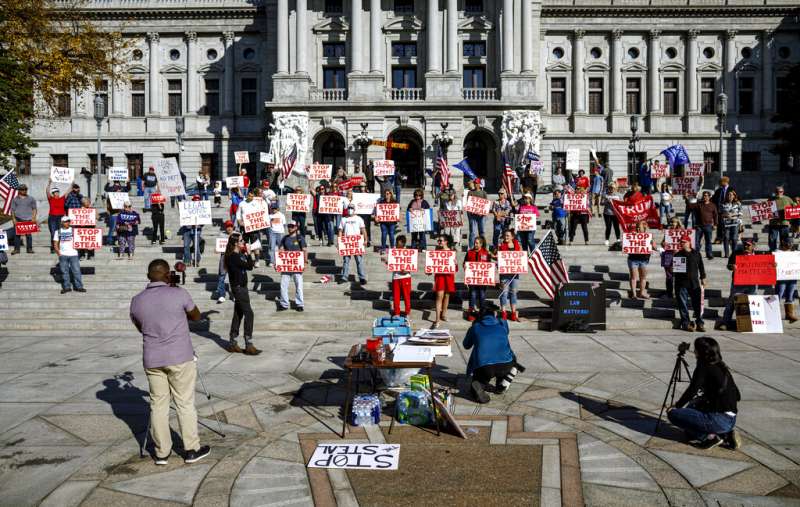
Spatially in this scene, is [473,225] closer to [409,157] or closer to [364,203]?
[364,203]

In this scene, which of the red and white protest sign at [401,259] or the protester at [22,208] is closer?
the red and white protest sign at [401,259]

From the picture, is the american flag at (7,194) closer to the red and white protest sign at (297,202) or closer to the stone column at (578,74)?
the red and white protest sign at (297,202)

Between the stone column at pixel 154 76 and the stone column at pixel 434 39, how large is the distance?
20.7 metres

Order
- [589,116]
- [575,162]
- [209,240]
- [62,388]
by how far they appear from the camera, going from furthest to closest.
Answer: [589,116] → [575,162] → [209,240] → [62,388]

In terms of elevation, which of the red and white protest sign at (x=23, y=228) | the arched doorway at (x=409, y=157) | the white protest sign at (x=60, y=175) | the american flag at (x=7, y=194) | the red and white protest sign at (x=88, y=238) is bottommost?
the red and white protest sign at (x=88, y=238)

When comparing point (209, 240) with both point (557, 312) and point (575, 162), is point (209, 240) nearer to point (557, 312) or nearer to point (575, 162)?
point (557, 312)

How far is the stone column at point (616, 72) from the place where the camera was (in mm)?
46938

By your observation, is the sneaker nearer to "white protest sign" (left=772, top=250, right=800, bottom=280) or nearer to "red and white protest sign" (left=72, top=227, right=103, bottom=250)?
"red and white protest sign" (left=72, top=227, right=103, bottom=250)

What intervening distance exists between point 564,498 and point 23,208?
18929 mm

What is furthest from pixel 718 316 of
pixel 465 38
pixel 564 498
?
pixel 465 38

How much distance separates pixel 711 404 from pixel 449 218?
500 inches

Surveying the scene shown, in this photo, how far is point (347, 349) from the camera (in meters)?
12.2

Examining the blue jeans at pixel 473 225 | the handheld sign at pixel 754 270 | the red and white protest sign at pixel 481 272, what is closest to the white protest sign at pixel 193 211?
the blue jeans at pixel 473 225

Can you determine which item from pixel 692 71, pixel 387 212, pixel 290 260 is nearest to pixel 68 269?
pixel 290 260
